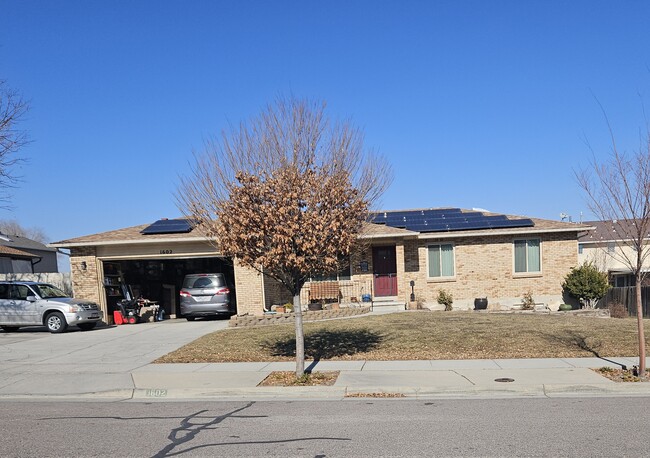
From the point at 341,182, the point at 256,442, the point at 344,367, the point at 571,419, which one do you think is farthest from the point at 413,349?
the point at 256,442

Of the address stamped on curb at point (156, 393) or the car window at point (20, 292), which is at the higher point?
the car window at point (20, 292)

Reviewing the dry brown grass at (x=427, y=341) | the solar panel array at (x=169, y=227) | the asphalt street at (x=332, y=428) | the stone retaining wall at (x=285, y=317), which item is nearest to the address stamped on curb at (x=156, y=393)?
the asphalt street at (x=332, y=428)

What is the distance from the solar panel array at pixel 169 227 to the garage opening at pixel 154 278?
57.1 inches

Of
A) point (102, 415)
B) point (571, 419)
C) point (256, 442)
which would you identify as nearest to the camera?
point (256, 442)

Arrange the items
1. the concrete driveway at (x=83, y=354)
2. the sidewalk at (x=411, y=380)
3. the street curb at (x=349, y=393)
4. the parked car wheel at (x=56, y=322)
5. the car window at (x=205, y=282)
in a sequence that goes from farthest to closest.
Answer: the car window at (x=205, y=282)
the parked car wheel at (x=56, y=322)
the concrete driveway at (x=83, y=354)
the sidewalk at (x=411, y=380)
the street curb at (x=349, y=393)

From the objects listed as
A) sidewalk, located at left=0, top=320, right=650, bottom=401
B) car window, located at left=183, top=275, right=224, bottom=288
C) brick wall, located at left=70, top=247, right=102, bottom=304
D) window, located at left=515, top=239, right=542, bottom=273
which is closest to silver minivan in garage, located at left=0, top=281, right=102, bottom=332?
brick wall, located at left=70, top=247, right=102, bottom=304

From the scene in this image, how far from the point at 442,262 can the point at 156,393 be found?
50.0ft

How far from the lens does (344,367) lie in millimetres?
10828

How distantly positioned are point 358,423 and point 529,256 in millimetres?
16935

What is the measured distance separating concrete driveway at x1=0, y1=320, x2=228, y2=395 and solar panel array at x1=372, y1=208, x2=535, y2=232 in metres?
9.10

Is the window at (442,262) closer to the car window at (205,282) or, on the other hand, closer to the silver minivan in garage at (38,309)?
the car window at (205,282)

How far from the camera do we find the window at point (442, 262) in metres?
22.3

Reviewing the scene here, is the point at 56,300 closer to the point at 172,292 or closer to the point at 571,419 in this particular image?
the point at 172,292

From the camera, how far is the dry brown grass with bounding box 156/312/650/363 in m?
11.8
